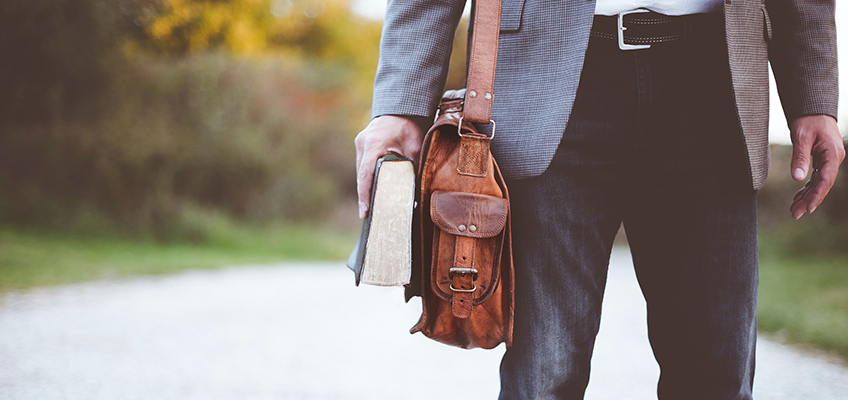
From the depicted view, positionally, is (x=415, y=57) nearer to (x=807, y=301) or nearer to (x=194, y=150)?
(x=807, y=301)

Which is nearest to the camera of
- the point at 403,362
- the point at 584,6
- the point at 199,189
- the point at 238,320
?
the point at 584,6

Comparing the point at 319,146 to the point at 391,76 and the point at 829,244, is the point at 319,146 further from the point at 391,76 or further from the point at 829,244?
the point at 391,76

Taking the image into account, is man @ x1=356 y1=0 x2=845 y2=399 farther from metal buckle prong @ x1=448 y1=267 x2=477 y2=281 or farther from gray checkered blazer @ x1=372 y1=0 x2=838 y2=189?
metal buckle prong @ x1=448 y1=267 x2=477 y2=281

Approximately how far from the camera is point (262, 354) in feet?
11.8

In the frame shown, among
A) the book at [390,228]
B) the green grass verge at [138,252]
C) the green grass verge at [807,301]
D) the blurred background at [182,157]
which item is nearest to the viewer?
the book at [390,228]

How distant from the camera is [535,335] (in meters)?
1.23

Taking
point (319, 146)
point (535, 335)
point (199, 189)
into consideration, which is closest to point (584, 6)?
point (535, 335)

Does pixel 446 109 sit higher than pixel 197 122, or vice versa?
pixel 446 109

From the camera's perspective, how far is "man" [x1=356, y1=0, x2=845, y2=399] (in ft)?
4.02

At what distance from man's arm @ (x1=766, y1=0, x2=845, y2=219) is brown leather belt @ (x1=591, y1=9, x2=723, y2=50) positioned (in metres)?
0.28

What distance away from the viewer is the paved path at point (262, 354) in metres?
3.01

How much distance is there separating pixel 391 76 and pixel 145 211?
8.71 metres

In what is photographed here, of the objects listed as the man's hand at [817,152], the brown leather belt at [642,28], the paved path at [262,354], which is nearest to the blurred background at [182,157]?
the paved path at [262,354]

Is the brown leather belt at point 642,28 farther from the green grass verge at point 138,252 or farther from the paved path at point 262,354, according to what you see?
the green grass verge at point 138,252
